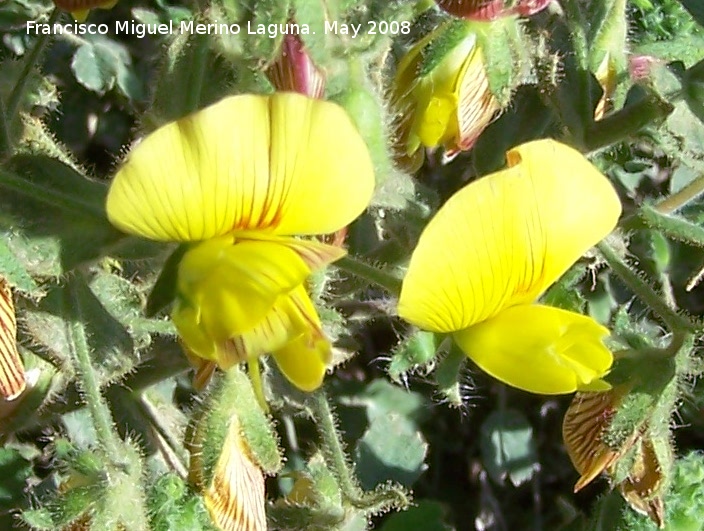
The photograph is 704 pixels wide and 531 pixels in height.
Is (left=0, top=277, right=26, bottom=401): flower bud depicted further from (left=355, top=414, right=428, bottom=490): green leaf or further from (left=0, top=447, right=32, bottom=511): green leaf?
(left=355, top=414, right=428, bottom=490): green leaf

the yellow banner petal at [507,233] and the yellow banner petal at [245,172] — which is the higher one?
the yellow banner petal at [245,172]

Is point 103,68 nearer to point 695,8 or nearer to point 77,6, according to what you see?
point 77,6

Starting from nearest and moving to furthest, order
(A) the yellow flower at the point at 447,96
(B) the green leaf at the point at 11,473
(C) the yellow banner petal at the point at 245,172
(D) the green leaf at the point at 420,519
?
(C) the yellow banner petal at the point at 245,172 → (A) the yellow flower at the point at 447,96 → (B) the green leaf at the point at 11,473 → (D) the green leaf at the point at 420,519

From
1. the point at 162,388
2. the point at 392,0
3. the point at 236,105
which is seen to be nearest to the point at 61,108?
the point at 162,388

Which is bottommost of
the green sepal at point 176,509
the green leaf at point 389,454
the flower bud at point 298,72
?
the green leaf at point 389,454

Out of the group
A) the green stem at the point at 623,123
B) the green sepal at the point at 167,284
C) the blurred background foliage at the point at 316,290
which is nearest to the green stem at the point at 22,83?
the blurred background foliage at the point at 316,290

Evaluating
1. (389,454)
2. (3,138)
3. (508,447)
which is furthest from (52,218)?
(508,447)

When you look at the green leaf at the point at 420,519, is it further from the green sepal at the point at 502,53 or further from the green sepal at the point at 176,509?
the green sepal at the point at 502,53
